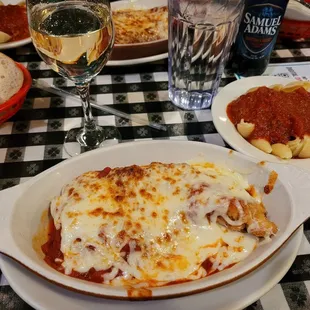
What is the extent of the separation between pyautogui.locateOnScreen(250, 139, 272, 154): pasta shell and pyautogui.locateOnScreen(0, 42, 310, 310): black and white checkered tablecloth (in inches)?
4.8

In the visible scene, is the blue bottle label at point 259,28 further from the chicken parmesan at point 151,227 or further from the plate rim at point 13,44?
the plate rim at point 13,44

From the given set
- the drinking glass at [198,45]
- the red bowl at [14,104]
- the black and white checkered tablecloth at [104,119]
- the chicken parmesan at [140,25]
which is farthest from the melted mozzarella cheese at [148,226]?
the chicken parmesan at [140,25]

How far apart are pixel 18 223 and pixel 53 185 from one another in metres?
0.12

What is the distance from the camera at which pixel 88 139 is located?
1138 millimetres

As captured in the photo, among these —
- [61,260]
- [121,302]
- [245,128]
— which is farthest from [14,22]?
[121,302]

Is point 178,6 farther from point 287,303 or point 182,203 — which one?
point 287,303

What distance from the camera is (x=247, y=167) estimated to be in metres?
0.87

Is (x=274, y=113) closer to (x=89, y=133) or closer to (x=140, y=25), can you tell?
(x=89, y=133)

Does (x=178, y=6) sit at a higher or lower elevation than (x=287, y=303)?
higher

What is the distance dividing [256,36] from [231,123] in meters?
0.36

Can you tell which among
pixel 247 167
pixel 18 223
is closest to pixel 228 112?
pixel 247 167

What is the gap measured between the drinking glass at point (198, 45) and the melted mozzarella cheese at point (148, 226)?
525 mm

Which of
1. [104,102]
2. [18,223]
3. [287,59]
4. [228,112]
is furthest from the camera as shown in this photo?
[287,59]

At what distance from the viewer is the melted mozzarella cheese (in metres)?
0.70
